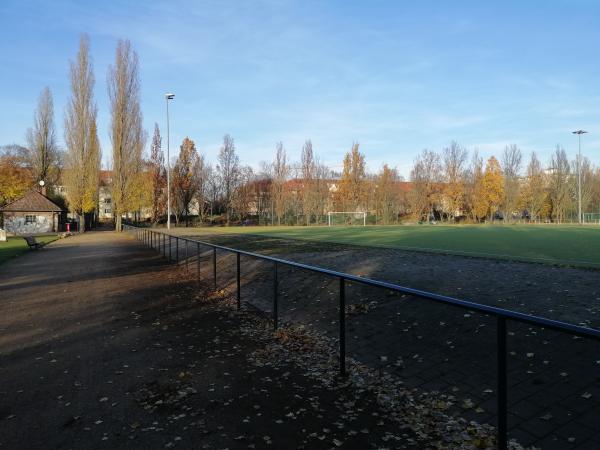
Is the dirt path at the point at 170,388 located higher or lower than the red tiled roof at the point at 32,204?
lower

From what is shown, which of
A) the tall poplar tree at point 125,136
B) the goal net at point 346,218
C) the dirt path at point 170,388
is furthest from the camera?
the goal net at point 346,218

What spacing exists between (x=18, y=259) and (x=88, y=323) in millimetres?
12869

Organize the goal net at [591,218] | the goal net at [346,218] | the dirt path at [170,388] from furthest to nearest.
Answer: the goal net at [591,218]
the goal net at [346,218]
the dirt path at [170,388]

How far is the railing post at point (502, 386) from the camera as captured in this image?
2.78 meters

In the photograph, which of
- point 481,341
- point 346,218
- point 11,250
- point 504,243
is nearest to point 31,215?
point 11,250

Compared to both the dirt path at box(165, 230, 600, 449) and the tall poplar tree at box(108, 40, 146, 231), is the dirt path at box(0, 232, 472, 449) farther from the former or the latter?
the tall poplar tree at box(108, 40, 146, 231)

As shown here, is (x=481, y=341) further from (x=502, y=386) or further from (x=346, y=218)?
A: (x=346, y=218)

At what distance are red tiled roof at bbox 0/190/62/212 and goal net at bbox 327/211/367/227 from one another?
115 ft

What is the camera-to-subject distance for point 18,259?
17.3 m

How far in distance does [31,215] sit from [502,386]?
182 ft

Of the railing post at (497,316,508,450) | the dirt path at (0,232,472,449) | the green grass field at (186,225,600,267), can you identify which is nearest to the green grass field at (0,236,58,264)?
the dirt path at (0,232,472,449)

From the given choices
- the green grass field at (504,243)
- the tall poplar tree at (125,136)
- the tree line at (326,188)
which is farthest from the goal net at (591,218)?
the tall poplar tree at (125,136)

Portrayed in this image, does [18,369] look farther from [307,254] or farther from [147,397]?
[307,254]

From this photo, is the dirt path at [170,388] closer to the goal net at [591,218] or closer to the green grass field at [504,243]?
the green grass field at [504,243]
